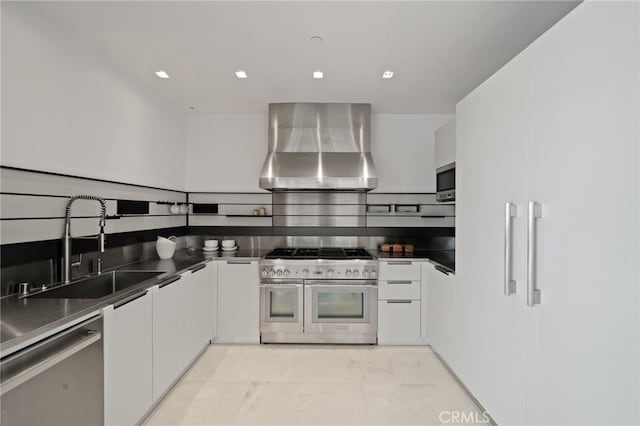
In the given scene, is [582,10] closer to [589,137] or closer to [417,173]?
[589,137]

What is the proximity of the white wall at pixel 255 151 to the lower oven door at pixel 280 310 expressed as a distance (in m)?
1.29

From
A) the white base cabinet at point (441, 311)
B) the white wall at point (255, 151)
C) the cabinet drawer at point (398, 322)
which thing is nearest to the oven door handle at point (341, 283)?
the cabinet drawer at point (398, 322)

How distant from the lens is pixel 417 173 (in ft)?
12.7

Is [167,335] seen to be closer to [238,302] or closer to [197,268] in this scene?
[197,268]

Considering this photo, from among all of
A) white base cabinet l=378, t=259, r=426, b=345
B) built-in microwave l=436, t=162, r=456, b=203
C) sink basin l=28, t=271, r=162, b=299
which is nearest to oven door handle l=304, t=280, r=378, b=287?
Answer: white base cabinet l=378, t=259, r=426, b=345

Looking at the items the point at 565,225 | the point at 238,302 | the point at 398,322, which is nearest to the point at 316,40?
the point at 565,225

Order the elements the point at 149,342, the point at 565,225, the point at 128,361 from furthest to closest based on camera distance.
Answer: the point at 149,342 → the point at 128,361 → the point at 565,225

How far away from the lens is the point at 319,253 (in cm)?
352

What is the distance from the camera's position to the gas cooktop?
130 inches

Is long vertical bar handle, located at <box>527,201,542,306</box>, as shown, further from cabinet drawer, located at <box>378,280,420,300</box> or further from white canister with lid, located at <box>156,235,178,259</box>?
white canister with lid, located at <box>156,235,178,259</box>

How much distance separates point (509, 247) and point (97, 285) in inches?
108

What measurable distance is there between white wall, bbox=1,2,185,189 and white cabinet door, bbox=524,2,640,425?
8.81 feet

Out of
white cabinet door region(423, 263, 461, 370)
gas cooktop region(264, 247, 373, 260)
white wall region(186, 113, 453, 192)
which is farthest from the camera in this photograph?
white wall region(186, 113, 453, 192)

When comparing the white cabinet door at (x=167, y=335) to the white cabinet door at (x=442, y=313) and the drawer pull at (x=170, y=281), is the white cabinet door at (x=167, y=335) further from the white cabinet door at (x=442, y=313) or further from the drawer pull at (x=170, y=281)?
the white cabinet door at (x=442, y=313)
